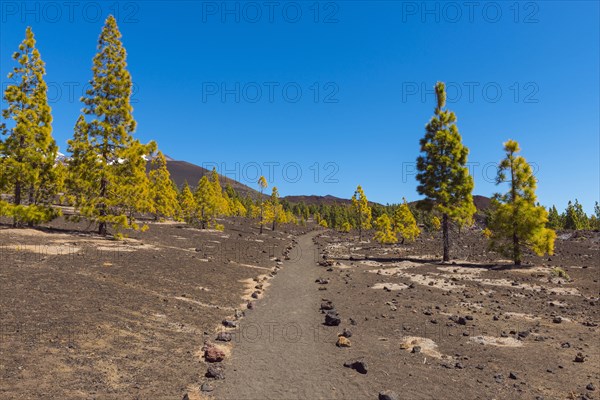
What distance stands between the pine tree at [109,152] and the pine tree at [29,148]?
2116 millimetres

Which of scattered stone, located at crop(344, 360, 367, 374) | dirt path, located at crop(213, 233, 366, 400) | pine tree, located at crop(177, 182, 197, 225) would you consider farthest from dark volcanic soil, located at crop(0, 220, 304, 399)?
pine tree, located at crop(177, 182, 197, 225)

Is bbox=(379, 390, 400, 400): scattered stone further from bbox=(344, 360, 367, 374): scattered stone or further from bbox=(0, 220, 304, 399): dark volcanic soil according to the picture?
bbox=(0, 220, 304, 399): dark volcanic soil

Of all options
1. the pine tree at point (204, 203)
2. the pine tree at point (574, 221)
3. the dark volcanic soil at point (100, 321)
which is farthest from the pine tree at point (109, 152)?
the pine tree at point (574, 221)

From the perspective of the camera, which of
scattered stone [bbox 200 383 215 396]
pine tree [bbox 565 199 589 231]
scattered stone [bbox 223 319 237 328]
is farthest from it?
pine tree [bbox 565 199 589 231]

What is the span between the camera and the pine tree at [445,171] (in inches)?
1287

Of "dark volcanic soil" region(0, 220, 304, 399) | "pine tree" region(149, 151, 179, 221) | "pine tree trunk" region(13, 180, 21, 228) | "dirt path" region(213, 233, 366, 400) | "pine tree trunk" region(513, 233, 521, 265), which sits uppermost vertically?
"pine tree" region(149, 151, 179, 221)

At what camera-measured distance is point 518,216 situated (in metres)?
29.1

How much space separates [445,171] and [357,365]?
27997 millimetres

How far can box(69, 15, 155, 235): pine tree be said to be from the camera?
2658 cm

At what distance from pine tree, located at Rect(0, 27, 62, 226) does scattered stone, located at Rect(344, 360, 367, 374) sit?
26.1 meters

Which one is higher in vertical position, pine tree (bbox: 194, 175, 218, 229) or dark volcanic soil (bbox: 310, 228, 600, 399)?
pine tree (bbox: 194, 175, 218, 229)

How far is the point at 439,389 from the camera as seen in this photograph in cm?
801

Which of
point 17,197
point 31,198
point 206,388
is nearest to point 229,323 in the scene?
point 206,388

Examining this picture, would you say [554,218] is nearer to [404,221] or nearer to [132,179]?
[404,221]
